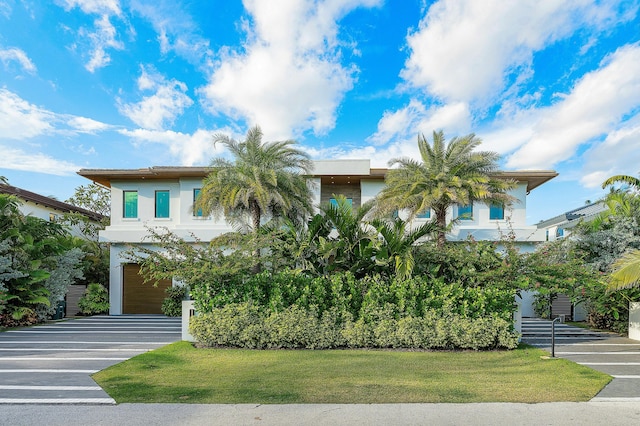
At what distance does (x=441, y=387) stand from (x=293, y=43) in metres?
11.0

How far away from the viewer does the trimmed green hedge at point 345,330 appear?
9.50 meters

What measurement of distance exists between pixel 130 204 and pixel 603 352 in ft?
61.7

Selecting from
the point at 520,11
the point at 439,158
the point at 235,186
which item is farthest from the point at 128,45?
the point at 520,11

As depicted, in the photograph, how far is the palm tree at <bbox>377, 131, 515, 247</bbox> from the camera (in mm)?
11336

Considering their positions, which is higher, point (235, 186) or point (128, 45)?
point (128, 45)

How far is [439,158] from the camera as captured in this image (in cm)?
1201

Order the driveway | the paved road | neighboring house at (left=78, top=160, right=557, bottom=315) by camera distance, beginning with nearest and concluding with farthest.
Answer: the driveway, the paved road, neighboring house at (left=78, top=160, right=557, bottom=315)

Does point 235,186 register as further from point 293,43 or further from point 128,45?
point 128,45

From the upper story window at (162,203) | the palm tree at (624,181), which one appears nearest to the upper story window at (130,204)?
the upper story window at (162,203)

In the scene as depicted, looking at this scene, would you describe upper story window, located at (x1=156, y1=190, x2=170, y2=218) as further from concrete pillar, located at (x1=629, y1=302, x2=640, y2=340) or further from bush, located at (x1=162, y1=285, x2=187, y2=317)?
concrete pillar, located at (x1=629, y1=302, x2=640, y2=340)

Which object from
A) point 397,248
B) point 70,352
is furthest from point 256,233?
point 70,352

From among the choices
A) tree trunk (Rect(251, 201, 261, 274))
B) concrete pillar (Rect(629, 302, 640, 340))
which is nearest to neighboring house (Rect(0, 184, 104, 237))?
tree trunk (Rect(251, 201, 261, 274))

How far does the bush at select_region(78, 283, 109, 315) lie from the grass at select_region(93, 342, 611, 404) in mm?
9813

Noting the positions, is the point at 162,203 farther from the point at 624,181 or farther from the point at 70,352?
the point at 624,181
